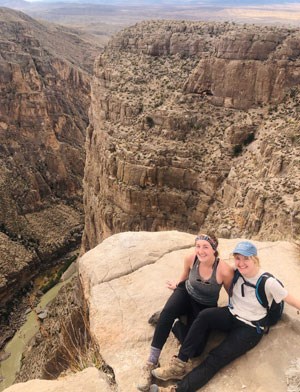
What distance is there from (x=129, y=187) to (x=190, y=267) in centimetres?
2081

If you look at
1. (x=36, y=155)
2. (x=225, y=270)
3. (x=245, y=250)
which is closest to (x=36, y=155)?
(x=36, y=155)

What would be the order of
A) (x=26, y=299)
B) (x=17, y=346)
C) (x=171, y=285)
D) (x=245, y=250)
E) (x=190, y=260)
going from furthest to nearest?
(x=26, y=299) → (x=17, y=346) → (x=171, y=285) → (x=190, y=260) → (x=245, y=250)

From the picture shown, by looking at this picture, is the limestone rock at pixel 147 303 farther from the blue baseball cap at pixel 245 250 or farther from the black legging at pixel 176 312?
the blue baseball cap at pixel 245 250

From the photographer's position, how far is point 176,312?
719 centimetres

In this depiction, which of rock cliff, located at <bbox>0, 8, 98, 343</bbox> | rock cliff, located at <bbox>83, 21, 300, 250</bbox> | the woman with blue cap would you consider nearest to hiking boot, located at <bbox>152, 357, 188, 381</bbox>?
the woman with blue cap

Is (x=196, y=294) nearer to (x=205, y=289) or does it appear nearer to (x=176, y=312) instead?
(x=205, y=289)

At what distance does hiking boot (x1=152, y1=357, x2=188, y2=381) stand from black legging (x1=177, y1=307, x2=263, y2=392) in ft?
0.36

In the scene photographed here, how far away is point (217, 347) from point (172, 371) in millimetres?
784

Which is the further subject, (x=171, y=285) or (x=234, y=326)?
(x=171, y=285)

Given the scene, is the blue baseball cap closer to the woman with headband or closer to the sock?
the woman with headband

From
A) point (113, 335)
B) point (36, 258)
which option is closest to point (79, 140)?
point (36, 258)

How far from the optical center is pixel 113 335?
7797mm

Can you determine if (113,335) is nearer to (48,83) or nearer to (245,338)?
(245,338)

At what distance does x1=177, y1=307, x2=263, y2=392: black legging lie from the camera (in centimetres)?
648
